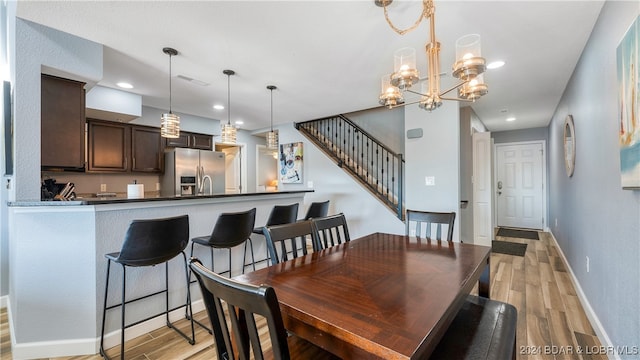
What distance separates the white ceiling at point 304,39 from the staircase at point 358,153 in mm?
1438

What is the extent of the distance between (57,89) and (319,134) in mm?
4035

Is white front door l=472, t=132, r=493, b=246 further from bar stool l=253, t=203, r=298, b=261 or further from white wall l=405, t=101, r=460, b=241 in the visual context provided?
bar stool l=253, t=203, r=298, b=261

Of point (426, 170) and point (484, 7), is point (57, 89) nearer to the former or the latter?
point (484, 7)

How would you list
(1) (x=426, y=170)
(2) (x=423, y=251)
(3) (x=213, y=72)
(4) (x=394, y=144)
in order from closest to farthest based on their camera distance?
(2) (x=423, y=251) → (3) (x=213, y=72) → (1) (x=426, y=170) → (4) (x=394, y=144)

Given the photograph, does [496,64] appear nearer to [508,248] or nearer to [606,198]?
[606,198]

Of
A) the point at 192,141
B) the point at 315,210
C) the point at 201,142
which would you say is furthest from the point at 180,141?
the point at 315,210

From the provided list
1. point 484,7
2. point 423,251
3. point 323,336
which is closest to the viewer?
point 323,336

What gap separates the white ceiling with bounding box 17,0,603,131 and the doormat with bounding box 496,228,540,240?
3.08m

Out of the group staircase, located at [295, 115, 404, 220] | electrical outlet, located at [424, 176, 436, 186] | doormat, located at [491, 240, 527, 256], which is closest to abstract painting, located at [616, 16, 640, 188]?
electrical outlet, located at [424, 176, 436, 186]

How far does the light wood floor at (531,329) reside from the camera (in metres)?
1.92

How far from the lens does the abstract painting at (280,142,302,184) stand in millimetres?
5418

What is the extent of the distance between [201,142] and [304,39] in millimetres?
3643

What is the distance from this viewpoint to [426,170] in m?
3.55

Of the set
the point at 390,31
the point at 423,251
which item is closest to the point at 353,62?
the point at 390,31
